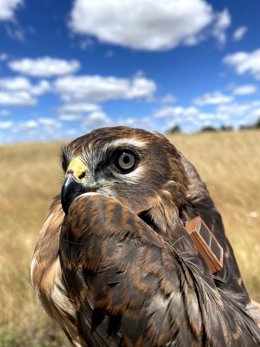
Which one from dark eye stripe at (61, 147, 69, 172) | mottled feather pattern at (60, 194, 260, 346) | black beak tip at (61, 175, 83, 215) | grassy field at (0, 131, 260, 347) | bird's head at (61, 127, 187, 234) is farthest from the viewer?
grassy field at (0, 131, 260, 347)

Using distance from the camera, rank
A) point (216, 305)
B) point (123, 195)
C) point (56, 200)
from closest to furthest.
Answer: point (216, 305) < point (123, 195) < point (56, 200)

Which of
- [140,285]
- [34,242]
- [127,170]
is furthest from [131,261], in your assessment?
[34,242]

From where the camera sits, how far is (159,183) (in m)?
2.95

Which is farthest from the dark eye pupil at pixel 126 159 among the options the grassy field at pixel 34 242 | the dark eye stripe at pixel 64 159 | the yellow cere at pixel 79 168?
the grassy field at pixel 34 242

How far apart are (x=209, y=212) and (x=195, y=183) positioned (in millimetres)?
251

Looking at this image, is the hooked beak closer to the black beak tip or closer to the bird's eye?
the black beak tip

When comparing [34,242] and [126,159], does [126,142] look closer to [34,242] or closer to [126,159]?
[126,159]

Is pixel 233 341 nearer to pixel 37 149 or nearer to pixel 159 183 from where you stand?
pixel 159 183

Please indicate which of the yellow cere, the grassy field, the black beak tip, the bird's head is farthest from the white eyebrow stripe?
the grassy field

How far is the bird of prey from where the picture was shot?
7.38 ft

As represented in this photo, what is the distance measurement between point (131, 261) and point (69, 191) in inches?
26.7

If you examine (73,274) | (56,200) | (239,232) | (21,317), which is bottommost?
(21,317)

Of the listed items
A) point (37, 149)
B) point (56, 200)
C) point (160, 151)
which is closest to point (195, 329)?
point (160, 151)

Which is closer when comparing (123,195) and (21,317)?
(123,195)
